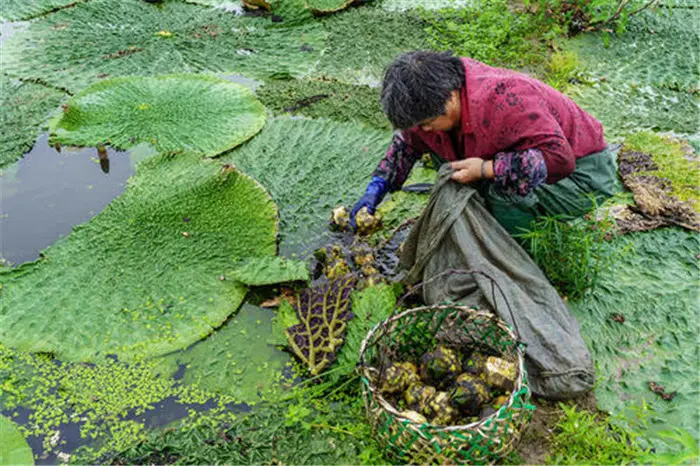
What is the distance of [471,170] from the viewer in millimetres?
2229

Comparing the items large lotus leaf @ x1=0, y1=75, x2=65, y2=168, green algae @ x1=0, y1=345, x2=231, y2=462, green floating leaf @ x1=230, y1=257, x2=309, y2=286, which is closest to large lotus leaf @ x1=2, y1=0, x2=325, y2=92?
large lotus leaf @ x1=0, y1=75, x2=65, y2=168

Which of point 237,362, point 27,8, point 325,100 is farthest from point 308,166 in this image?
point 27,8

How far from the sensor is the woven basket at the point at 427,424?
1774 mm

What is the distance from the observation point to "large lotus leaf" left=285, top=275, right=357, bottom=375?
232 cm

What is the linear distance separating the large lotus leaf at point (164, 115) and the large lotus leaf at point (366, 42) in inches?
31.8

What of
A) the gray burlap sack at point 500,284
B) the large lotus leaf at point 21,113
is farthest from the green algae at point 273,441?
the large lotus leaf at point 21,113

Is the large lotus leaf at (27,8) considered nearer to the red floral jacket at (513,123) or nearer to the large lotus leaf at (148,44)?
the large lotus leaf at (148,44)

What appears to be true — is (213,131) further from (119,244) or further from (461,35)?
(461,35)

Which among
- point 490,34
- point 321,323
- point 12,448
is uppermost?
point 490,34

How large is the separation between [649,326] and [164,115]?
2.98 m

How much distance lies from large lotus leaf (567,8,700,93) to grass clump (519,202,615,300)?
85.0 inches

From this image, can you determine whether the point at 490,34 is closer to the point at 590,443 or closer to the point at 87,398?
the point at 590,443

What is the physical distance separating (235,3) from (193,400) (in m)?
4.19

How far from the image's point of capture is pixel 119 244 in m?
2.88
